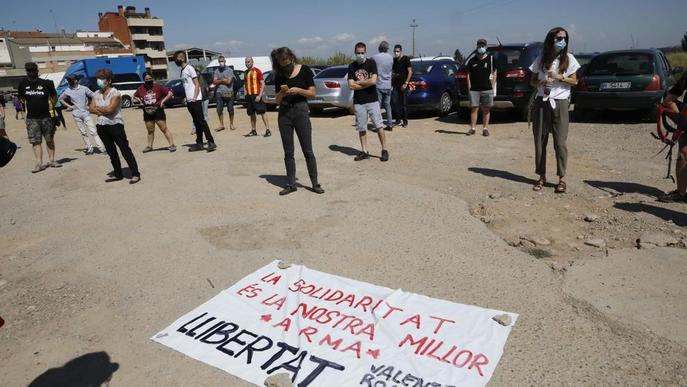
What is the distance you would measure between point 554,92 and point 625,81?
5470mm

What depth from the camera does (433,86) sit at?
1187cm

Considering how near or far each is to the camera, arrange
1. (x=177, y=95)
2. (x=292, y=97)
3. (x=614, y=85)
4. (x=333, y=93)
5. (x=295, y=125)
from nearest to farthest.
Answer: (x=292, y=97), (x=295, y=125), (x=614, y=85), (x=333, y=93), (x=177, y=95)

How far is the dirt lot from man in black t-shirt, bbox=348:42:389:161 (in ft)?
2.35

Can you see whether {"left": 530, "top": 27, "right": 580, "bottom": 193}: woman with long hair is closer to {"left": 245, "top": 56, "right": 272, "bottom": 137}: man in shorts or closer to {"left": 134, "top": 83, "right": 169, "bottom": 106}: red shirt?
{"left": 245, "top": 56, "right": 272, "bottom": 137}: man in shorts

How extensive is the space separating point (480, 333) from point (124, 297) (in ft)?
8.95

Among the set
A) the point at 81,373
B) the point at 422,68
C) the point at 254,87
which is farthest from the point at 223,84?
the point at 81,373

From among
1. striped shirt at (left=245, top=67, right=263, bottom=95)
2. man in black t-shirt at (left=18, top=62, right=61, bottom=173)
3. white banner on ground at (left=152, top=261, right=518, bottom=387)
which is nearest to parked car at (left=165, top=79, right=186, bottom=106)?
striped shirt at (left=245, top=67, right=263, bottom=95)

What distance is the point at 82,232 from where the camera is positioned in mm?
5141

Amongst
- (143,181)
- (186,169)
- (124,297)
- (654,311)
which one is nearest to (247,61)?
(186,169)

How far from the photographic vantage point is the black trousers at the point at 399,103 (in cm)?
1070

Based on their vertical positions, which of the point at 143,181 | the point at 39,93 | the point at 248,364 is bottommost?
the point at 248,364

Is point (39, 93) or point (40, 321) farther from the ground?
point (39, 93)

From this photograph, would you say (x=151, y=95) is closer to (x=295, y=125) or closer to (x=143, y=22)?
(x=295, y=125)

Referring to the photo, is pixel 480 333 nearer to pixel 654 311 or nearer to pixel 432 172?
pixel 654 311
